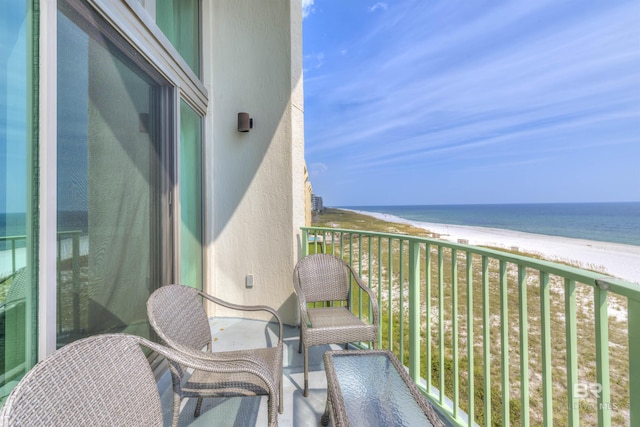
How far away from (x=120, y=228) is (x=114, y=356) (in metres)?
0.97

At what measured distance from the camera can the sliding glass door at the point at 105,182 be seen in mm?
1260

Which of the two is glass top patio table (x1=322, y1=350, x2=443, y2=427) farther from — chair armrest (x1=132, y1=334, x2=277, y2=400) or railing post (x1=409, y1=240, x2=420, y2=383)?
railing post (x1=409, y1=240, x2=420, y2=383)

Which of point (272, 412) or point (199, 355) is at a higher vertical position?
point (199, 355)

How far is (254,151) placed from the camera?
10.3 feet

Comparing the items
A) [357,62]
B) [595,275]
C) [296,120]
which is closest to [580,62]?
[357,62]

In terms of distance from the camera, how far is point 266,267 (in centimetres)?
312

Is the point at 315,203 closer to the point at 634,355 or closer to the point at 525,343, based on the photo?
the point at 525,343

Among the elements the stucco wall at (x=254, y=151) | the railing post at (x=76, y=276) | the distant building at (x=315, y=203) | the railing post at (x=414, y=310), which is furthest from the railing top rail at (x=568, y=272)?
the distant building at (x=315, y=203)

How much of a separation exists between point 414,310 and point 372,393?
79 centimetres

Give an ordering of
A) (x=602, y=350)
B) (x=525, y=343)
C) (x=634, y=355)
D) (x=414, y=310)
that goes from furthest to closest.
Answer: (x=414, y=310), (x=525, y=343), (x=602, y=350), (x=634, y=355)

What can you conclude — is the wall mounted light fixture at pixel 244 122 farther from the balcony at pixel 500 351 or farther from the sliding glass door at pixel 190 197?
the balcony at pixel 500 351

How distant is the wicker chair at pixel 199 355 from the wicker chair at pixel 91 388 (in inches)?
6.9

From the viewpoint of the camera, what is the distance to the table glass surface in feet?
3.73

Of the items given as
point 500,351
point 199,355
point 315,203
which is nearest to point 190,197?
point 199,355
